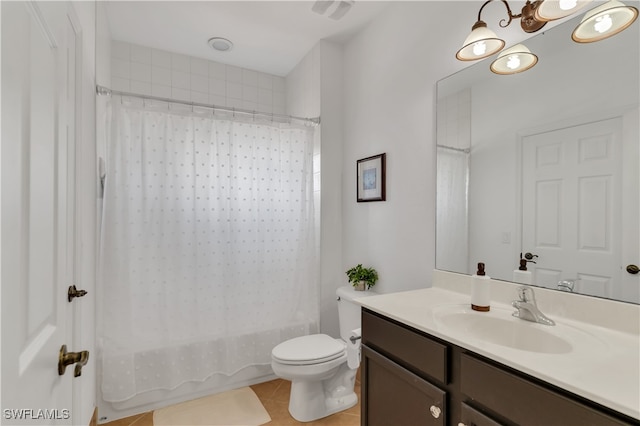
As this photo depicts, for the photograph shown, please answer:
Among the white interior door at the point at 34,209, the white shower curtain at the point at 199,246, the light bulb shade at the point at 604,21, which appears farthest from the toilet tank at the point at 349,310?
the light bulb shade at the point at 604,21

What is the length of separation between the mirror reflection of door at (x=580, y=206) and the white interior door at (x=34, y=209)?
159 cm

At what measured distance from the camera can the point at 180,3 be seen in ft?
6.72

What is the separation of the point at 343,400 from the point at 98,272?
168cm

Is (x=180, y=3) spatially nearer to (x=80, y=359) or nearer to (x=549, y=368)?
(x=80, y=359)

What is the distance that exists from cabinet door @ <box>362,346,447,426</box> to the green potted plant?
821 mm

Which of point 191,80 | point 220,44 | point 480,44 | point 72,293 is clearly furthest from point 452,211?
point 191,80

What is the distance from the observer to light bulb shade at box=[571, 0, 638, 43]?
3.21 ft

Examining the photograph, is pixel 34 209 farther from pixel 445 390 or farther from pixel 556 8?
pixel 556 8

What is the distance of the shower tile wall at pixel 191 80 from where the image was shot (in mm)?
2545

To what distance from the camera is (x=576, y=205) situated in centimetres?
112

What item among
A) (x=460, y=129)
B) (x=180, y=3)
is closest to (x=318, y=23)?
(x=180, y=3)

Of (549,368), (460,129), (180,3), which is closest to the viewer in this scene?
(549,368)

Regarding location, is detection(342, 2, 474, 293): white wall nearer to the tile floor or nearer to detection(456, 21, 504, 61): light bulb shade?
detection(456, 21, 504, 61): light bulb shade

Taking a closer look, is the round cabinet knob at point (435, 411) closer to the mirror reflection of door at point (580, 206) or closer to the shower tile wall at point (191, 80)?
the mirror reflection of door at point (580, 206)
